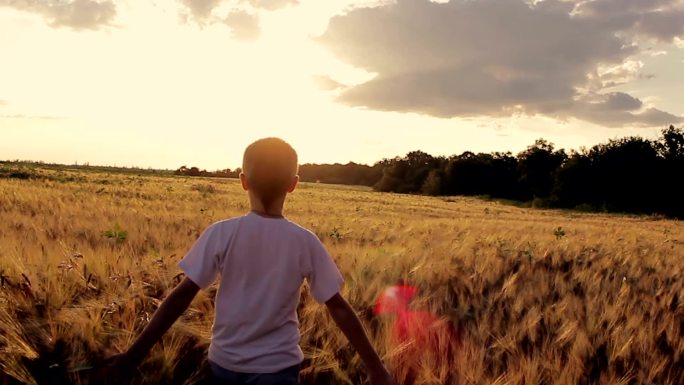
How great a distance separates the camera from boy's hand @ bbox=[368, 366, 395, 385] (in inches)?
89.0

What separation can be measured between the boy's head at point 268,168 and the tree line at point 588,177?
197 ft

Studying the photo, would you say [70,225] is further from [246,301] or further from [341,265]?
[246,301]

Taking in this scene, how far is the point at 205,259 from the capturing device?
7.95ft

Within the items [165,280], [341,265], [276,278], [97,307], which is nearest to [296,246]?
[276,278]

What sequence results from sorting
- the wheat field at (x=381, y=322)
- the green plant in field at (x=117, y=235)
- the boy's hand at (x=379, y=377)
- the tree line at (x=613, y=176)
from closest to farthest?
the boy's hand at (x=379, y=377), the wheat field at (x=381, y=322), the green plant in field at (x=117, y=235), the tree line at (x=613, y=176)

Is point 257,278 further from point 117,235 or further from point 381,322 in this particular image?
point 117,235

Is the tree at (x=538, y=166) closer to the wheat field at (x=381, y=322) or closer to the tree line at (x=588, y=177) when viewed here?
the tree line at (x=588, y=177)

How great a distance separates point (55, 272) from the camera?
354cm

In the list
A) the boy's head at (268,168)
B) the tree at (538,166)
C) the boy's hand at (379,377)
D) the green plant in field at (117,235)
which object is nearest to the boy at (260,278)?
the boy's head at (268,168)

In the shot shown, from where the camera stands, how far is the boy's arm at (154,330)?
227cm

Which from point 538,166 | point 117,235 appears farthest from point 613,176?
point 117,235

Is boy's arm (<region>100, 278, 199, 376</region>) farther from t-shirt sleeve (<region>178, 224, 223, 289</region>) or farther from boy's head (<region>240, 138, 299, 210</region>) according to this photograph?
boy's head (<region>240, 138, 299, 210</region>)

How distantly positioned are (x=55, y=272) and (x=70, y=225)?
4.10 meters

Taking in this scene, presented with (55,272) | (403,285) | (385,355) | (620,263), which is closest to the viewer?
(385,355)
